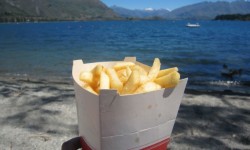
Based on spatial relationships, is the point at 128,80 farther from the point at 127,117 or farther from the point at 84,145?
the point at 84,145

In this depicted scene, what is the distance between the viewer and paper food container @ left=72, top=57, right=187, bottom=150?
50.1 inches

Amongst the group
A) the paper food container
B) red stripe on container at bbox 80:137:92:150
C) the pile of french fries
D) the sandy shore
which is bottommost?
the sandy shore

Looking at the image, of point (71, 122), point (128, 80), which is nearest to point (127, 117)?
point (128, 80)

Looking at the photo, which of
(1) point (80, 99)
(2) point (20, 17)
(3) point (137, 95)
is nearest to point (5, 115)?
(1) point (80, 99)

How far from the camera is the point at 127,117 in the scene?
132 cm

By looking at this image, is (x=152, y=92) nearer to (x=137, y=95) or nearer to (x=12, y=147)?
(x=137, y=95)

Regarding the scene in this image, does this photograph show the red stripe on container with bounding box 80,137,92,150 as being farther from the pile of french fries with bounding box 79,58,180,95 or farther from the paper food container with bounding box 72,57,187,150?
the pile of french fries with bounding box 79,58,180,95

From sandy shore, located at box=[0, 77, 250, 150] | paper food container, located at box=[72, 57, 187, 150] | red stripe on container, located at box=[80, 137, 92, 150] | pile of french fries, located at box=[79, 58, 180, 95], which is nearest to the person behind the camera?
paper food container, located at box=[72, 57, 187, 150]

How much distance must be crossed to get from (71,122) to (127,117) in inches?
119

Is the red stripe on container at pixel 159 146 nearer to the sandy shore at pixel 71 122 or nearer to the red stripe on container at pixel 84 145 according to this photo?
the red stripe on container at pixel 84 145

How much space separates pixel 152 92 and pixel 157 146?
14.2 inches

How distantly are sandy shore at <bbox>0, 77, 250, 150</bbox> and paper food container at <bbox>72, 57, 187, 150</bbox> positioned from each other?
213cm

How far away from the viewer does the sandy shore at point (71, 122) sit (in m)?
3.58

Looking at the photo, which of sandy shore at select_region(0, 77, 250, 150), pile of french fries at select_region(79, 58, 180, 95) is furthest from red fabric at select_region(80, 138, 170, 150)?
sandy shore at select_region(0, 77, 250, 150)
